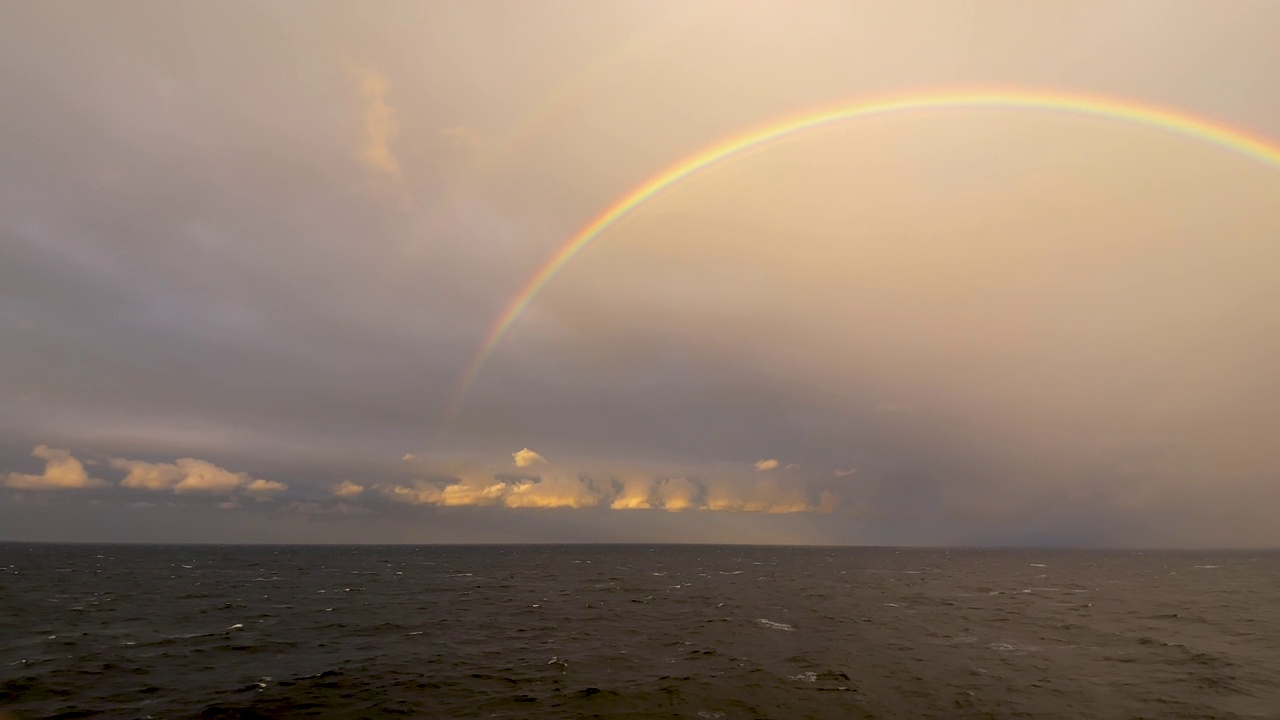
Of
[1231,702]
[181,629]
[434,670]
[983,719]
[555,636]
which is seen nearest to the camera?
[983,719]

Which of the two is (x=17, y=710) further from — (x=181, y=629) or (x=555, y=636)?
(x=555, y=636)

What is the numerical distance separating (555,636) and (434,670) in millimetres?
16013

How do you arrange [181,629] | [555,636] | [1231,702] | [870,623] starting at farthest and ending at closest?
1. [870,623]
2. [181,629]
3. [555,636]
4. [1231,702]

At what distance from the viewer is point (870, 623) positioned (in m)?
67.6

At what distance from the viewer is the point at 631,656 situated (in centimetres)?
4906

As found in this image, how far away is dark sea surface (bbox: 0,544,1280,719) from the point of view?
36.3 metres

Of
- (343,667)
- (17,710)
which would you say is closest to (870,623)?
(343,667)

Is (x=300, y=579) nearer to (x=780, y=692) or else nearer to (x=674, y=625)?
(x=674, y=625)

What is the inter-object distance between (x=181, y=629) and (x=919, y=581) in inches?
4981

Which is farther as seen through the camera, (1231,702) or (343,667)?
(343,667)

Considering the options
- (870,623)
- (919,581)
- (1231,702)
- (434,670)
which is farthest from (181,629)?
(919,581)

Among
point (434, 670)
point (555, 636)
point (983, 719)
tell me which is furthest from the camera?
point (555, 636)

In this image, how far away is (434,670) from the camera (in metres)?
44.5

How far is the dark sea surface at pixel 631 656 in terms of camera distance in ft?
119
